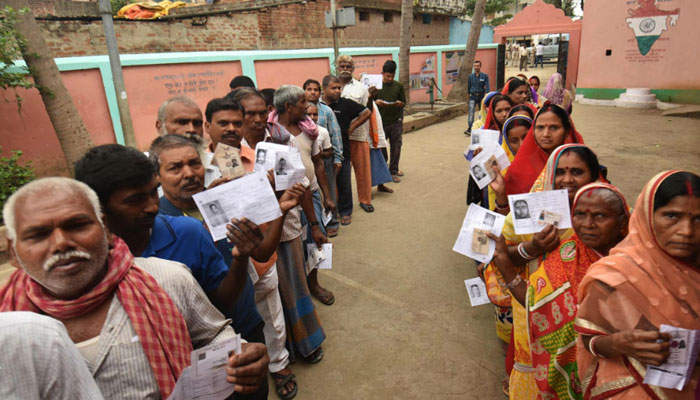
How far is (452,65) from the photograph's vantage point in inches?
627

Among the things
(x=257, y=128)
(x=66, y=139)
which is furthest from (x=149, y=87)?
(x=257, y=128)

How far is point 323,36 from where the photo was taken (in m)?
16.0

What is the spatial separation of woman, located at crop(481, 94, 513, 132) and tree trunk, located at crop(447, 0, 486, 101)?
10.3 metres

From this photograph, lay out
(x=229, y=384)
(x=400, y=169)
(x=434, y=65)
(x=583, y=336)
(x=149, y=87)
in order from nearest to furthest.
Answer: (x=229, y=384) < (x=583, y=336) < (x=149, y=87) < (x=400, y=169) < (x=434, y=65)

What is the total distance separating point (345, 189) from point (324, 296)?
1.93 m

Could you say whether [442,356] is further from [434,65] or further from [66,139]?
[434,65]

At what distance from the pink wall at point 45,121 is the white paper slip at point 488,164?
20.0ft

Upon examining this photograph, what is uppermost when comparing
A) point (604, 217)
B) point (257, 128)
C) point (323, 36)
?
point (323, 36)

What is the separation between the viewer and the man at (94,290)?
3.73ft

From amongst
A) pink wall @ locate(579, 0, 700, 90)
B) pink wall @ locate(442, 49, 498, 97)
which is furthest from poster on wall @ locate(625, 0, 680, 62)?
pink wall @ locate(442, 49, 498, 97)

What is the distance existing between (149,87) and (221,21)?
635cm

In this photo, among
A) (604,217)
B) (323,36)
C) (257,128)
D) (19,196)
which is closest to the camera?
(19,196)

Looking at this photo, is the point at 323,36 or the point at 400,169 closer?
the point at 400,169

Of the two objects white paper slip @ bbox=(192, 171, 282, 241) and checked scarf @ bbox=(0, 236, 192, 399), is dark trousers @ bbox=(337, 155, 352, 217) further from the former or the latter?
checked scarf @ bbox=(0, 236, 192, 399)
